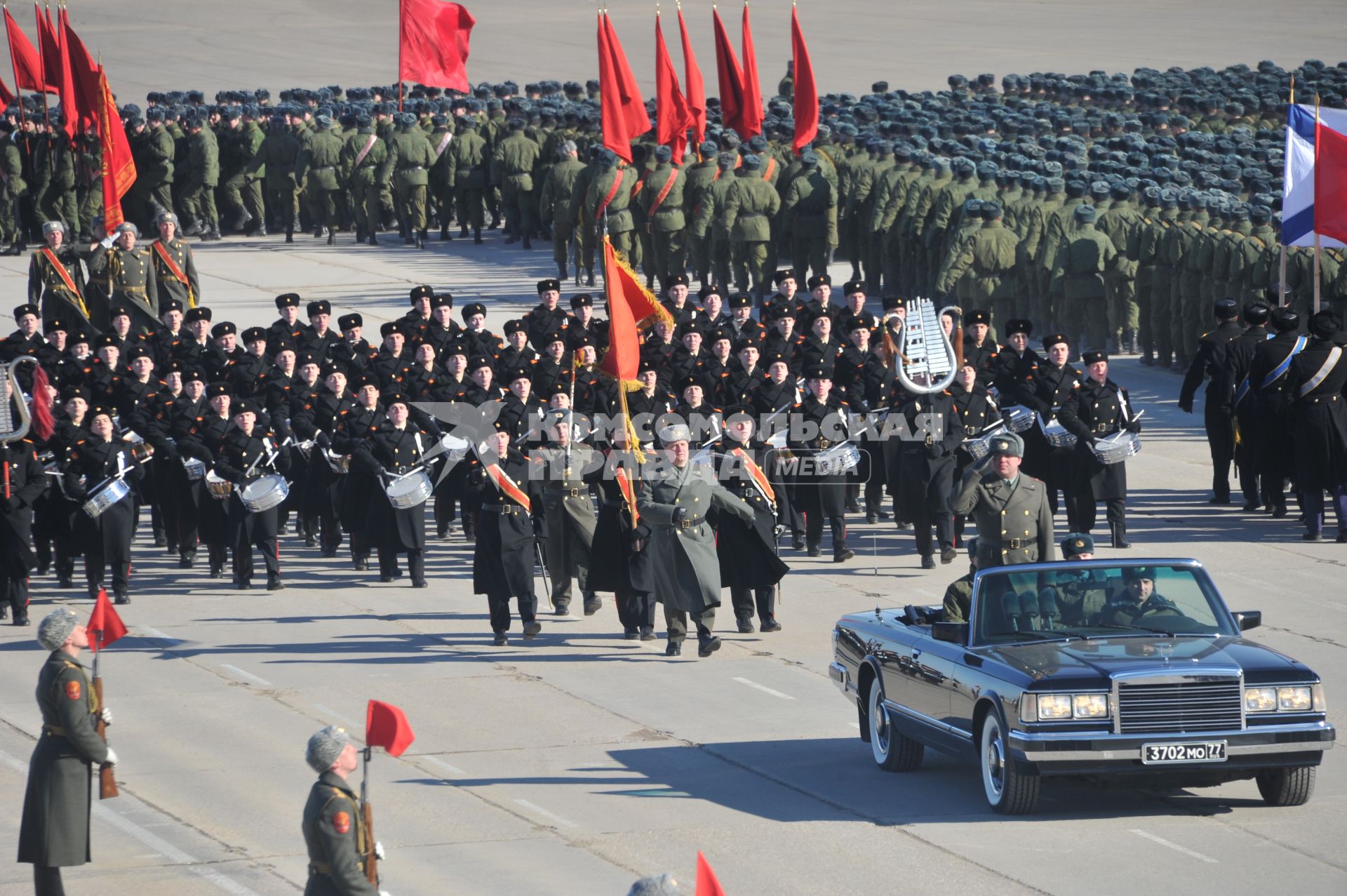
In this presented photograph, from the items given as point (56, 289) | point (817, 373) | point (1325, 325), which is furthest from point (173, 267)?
point (1325, 325)

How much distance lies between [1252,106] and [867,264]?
31.9ft

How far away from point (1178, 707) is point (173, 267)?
15291mm

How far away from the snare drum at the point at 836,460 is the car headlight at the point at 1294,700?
24.6 feet

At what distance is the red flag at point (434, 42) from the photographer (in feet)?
91.1

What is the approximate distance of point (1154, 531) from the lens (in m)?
19.4

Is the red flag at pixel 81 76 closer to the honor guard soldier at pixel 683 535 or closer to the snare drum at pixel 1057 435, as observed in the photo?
the snare drum at pixel 1057 435

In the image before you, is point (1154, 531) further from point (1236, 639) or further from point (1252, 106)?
point (1252, 106)

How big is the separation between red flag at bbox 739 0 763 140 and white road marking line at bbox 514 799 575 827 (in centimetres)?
1668

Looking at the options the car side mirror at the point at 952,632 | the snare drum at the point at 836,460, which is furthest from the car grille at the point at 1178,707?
the snare drum at the point at 836,460

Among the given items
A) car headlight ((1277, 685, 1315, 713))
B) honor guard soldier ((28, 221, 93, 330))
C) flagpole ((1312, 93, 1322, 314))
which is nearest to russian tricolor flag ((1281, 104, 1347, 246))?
flagpole ((1312, 93, 1322, 314))

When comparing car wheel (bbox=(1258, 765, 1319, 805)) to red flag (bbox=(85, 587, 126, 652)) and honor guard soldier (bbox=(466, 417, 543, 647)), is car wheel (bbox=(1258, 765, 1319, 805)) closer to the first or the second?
red flag (bbox=(85, 587, 126, 652))

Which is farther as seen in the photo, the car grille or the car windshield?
the car windshield

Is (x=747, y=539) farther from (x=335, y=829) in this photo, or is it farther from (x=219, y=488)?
(x=335, y=829)

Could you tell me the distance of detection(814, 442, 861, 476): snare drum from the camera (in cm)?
1848
